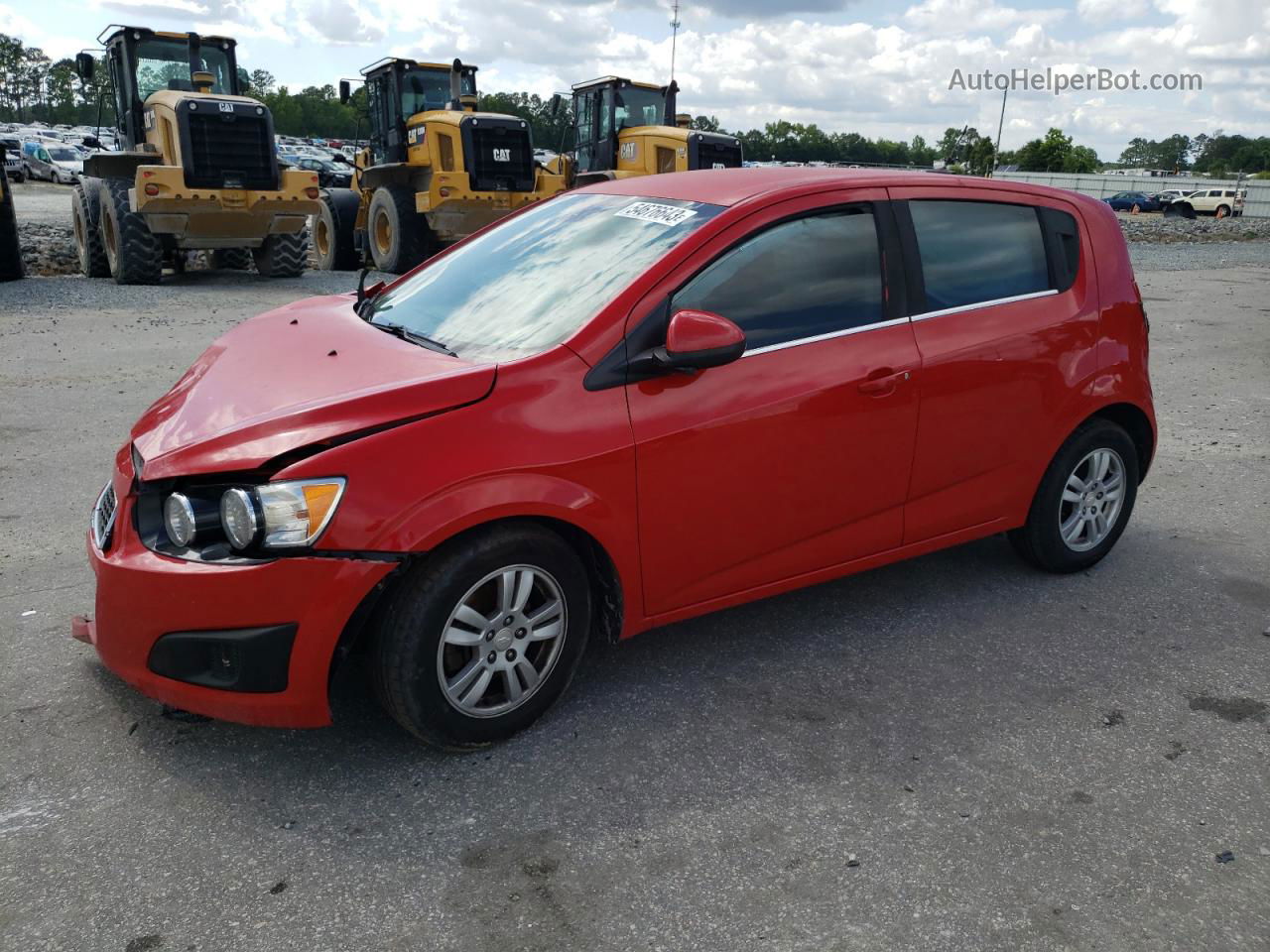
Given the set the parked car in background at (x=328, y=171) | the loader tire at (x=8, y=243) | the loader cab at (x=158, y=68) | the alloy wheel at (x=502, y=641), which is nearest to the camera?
the alloy wheel at (x=502, y=641)

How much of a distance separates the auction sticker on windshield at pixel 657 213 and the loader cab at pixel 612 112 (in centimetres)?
1419

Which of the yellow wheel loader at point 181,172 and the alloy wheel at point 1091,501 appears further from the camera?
the yellow wheel loader at point 181,172

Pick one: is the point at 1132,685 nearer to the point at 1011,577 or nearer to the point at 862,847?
the point at 1011,577

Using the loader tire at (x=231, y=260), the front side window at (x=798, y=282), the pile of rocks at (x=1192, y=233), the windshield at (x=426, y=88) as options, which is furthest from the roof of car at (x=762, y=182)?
the pile of rocks at (x=1192, y=233)

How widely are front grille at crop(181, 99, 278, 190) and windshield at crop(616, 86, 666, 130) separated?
597 cm

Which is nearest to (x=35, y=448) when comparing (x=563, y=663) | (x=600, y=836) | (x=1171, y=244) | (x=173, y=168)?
(x=563, y=663)

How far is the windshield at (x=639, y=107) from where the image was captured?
1745 cm

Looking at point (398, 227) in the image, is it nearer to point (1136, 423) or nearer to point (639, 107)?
point (639, 107)

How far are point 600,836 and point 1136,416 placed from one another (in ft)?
10.6

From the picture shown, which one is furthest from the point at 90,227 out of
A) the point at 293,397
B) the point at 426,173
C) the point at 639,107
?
the point at 293,397

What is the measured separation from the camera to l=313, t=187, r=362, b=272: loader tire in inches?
661

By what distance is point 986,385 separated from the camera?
4.04 m

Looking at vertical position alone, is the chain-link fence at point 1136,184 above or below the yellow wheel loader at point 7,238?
above

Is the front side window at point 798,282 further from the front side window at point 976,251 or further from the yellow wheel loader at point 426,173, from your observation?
the yellow wheel loader at point 426,173
